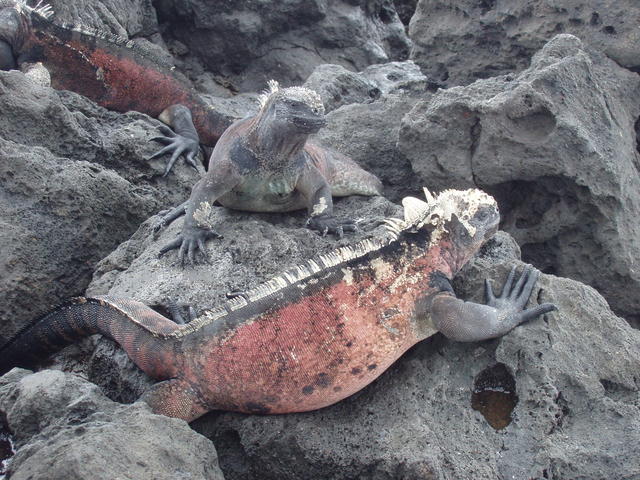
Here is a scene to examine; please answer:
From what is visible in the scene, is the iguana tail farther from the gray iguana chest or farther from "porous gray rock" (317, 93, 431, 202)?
"porous gray rock" (317, 93, 431, 202)

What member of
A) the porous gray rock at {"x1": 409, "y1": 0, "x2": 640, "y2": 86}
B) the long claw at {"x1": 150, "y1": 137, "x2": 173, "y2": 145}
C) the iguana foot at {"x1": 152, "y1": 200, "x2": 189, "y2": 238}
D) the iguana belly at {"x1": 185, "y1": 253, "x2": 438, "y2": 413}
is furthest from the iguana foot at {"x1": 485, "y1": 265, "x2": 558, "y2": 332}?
the long claw at {"x1": 150, "y1": 137, "x2": 173, "y2": 145}

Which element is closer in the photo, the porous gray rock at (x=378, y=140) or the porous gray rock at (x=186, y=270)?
the porous gray rock at (x=186, y=270)

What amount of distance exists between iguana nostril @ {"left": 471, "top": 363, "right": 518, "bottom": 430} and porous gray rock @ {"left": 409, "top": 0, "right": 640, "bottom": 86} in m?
2.71

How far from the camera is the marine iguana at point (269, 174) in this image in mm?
3396

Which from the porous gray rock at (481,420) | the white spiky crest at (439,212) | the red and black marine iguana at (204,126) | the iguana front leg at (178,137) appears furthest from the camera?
the iguana front leg at (178,137)

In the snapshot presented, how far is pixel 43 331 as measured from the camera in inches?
120

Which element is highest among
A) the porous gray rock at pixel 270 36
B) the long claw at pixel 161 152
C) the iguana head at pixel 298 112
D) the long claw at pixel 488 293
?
the iguana head at pixel 298 112

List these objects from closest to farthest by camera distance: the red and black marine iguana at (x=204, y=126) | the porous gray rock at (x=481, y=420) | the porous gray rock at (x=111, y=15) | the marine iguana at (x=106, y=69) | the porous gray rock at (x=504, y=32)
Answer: the porous gray rock at (x=481, y=420)
the red and black marine iguana at (x=204, y=126)
the porous gray rock at (x=504, y=32)
the marine iguana at (x=106, y=69)
the porous gray rock at (x=111, y=15)

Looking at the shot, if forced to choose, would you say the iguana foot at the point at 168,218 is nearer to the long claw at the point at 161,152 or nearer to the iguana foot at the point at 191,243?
the iguana foot at the point at 191,243

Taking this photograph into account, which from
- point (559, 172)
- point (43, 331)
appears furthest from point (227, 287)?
point (559, 172)

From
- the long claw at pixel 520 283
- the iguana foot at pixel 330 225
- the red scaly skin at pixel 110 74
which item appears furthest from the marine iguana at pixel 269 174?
the red scaly skin at pixel 110 74

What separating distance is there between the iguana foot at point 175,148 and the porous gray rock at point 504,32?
5.90 ft

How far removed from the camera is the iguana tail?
273cm

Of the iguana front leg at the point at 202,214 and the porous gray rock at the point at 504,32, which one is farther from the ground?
the porous gray rock at the point at 504,32
